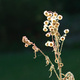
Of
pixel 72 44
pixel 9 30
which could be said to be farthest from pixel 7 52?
pixel 72 44

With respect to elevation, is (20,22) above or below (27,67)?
above

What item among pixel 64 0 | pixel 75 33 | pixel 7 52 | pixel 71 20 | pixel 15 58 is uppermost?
pixel 64 0

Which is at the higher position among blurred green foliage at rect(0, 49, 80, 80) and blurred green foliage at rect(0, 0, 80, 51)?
blurred green foliage at rect(0, 0, 80, 51)

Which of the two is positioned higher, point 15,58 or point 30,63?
point 15,58

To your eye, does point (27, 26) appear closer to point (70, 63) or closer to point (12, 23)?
point (12, 23)

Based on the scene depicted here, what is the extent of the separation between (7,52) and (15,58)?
5.18 ft

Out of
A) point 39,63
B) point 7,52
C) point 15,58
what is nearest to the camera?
point 39,63

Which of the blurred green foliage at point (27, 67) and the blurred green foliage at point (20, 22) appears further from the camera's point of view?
the blurred green foliage at point (20, 22)

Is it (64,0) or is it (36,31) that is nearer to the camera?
(36,31)

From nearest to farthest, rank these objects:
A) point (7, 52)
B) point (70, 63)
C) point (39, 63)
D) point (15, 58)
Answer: point (70, 63)
point (39, 63)
point (15, 58)
point (7, 52)

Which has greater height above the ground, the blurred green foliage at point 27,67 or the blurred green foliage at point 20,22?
the blurred green foliage at point 20,22

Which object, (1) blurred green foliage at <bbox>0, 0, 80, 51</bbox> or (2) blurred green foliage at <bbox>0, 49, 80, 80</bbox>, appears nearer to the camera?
(2) blurred green foliage at <bbox>0, 49, 80, 80</bbox>

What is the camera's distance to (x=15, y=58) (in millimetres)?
8789

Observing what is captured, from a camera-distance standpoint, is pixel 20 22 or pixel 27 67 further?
pixel 20 22
